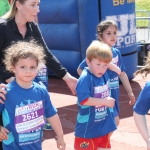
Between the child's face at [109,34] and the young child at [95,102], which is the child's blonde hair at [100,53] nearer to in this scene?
the young child at [95,102]

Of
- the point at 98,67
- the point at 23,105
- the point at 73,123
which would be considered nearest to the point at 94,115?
the point at 98,67

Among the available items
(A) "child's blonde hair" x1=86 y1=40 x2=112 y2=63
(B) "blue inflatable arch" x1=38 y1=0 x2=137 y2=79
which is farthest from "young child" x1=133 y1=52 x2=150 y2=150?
(B) "blue inflatable arch" x1=38 y1=0 x2=137 y2=79

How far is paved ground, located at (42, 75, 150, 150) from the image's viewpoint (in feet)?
16.4

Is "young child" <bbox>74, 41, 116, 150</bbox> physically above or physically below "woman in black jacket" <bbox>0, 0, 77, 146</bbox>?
below

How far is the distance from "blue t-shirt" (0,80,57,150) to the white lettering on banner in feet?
16.4

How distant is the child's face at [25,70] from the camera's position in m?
3.04

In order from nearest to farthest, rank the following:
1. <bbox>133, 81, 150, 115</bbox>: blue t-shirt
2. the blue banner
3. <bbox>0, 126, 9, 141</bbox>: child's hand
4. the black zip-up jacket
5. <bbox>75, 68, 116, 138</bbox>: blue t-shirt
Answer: <bbox>133, 81, 150, 115</bbox>: blue t-shirt
<bbox>0, 126, 9, 141</bbox>: child's hand
the black zip-up jacket
<bbox>75, 68, 116, 138</bbox>: blue t-shirt
the blue banner

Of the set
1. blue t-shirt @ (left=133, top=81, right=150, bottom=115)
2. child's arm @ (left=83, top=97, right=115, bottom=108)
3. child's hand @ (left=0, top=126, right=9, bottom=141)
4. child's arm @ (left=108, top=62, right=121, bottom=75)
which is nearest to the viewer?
blue t-shirt @ (left=133, top=81, right=150, bottom=115)

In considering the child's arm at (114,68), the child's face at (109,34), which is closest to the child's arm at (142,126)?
the child's arm at (114,68)

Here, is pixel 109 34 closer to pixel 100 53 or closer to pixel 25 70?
pixel 100 53

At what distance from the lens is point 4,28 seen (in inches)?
142

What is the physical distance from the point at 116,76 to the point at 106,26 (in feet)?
1.80

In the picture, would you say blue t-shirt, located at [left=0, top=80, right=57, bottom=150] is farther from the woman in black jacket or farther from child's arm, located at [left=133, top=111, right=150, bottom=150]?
child's arm, located at [left=133, top=111, right=150, bottom=150]

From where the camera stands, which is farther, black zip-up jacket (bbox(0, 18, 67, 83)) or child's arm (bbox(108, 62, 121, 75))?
child's arm (bbox(108, 62, 121, 75))
